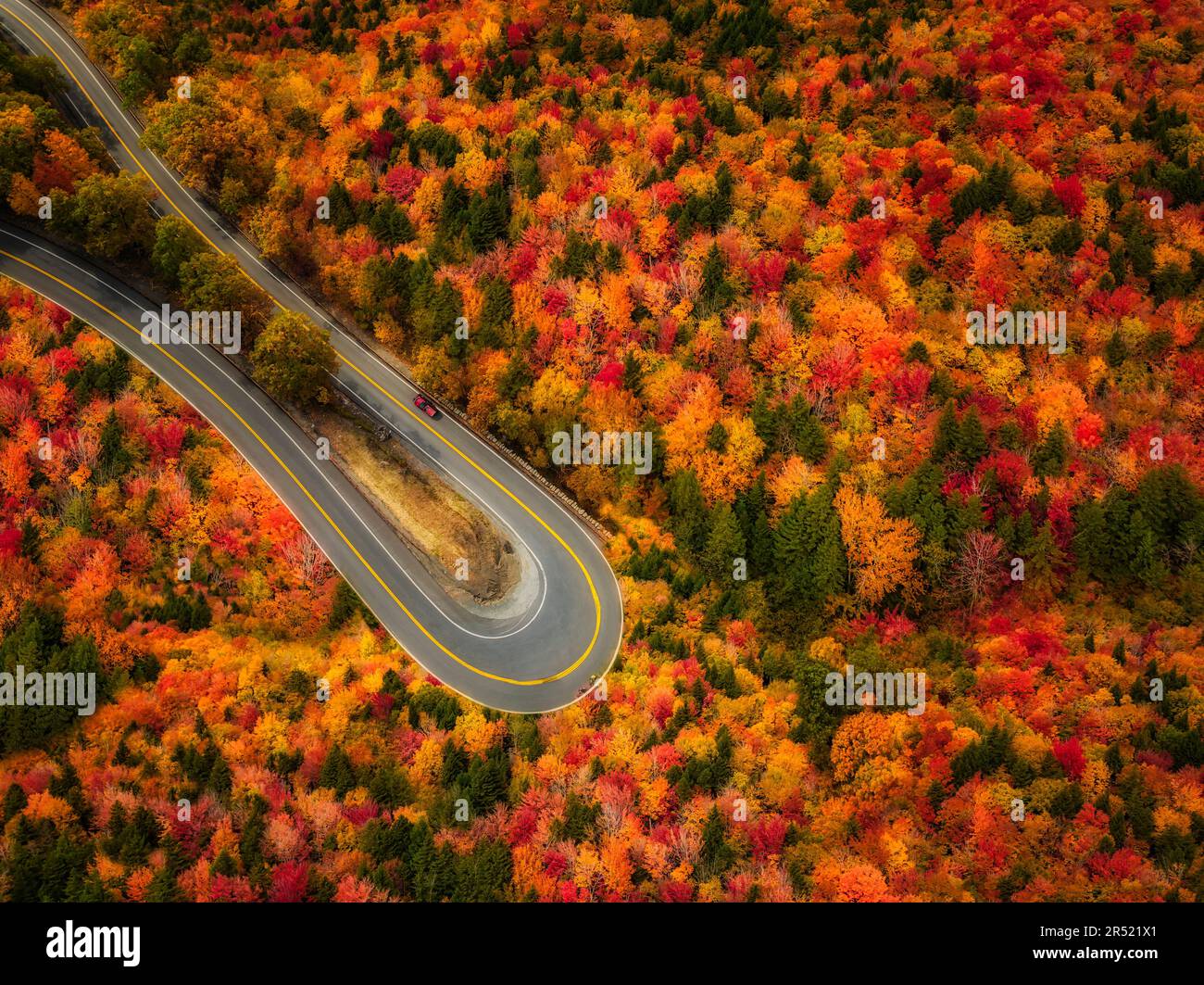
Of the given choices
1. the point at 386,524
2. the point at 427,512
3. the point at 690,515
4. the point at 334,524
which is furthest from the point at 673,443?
the point at 334,524

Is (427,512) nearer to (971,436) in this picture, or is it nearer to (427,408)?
(427,408)

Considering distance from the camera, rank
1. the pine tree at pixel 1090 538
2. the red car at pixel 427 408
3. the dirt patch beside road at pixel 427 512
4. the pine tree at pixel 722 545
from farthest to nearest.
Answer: the red car at pixel 427 408
the dirt patch beside road at pixel 427 512
the pine tree at pixel 722 545
the pine tree at pixel 1090 538

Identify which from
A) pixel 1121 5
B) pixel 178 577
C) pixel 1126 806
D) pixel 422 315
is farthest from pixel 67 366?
pixel 1121 5

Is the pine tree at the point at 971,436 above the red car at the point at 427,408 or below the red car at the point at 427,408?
below

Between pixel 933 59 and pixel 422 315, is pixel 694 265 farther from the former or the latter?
pixel 933 59

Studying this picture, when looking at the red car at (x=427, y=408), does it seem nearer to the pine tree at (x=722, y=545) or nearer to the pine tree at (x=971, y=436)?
the pine tree at (x=722, y=545)

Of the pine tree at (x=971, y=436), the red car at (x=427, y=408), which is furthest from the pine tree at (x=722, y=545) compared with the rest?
the red car at (x=427, y=408)

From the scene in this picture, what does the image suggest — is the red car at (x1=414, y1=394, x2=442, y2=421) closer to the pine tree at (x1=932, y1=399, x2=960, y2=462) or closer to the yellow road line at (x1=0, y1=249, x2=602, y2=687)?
the yellow road line at (x1=0, y1=249, x2=602, y2=687)
